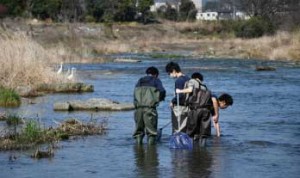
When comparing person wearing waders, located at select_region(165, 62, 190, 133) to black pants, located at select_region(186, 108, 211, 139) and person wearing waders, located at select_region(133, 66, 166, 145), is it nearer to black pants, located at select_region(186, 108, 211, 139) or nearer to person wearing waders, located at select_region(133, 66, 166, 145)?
black pants, located at select_region(186, 108, 211, 139)

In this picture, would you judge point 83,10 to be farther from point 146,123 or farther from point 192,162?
point 192,162

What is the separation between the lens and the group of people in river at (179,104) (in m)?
12.8

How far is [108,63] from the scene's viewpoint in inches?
1907

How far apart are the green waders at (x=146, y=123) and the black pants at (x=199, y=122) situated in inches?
24.6

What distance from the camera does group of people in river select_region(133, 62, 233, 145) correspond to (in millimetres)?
12820

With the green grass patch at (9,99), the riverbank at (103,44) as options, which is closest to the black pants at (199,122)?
the green grass patch at (9,99)

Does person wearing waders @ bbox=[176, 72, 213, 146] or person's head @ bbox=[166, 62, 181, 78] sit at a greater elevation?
person's head @ bbox=[166, 62, 181, 78]

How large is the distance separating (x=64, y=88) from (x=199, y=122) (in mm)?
13411

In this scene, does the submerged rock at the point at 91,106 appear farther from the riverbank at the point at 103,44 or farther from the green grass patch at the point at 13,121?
the riverbank at the point at 103,44

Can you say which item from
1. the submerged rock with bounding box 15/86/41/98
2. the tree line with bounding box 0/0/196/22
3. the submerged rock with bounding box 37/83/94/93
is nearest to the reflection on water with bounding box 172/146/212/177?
the submerged rock with bounding box 15/86/41/98

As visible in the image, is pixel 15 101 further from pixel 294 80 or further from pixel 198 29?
pixel 198 29

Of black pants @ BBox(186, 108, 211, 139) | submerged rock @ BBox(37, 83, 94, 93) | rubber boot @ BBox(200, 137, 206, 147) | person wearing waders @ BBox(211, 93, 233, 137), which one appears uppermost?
person wearing waders @ BBox(211, 93, 233, 137)

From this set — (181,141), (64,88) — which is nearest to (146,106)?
(181,141)

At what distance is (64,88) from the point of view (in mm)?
25953
